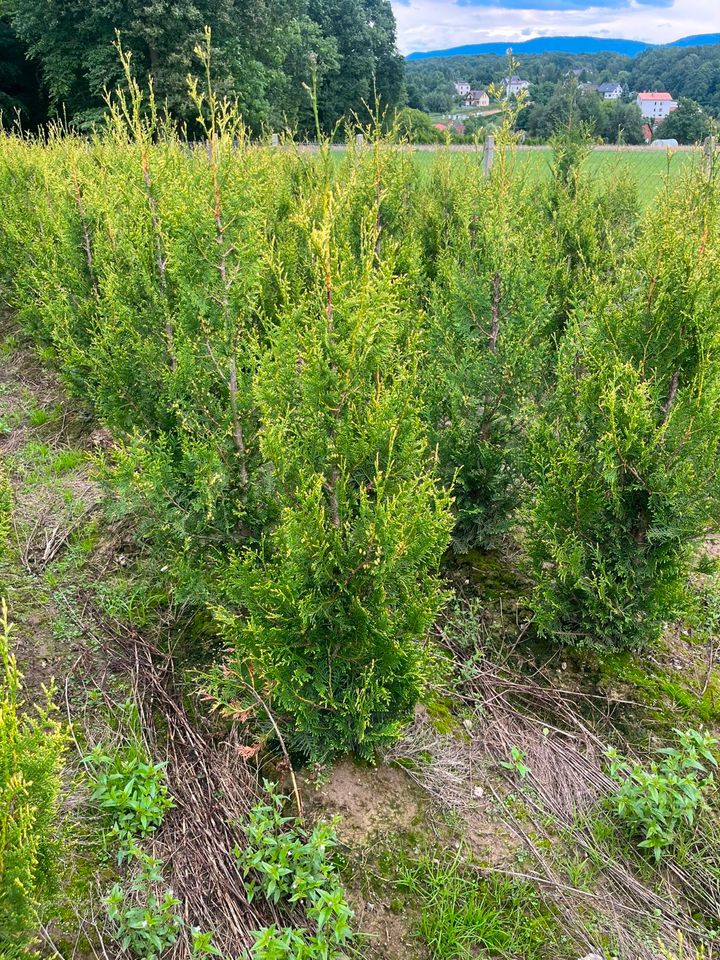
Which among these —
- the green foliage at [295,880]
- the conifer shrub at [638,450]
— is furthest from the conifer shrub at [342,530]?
the conifer shrub at [638,450]

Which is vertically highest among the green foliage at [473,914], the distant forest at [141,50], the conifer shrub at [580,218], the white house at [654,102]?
the white house at [654,102]

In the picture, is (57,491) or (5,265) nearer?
(57,491)

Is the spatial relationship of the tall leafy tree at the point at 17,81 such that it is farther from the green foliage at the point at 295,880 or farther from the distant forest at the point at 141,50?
the green foliage at the point at 295,880

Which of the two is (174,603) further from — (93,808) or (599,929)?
(599,929)

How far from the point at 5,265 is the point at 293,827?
8.24m

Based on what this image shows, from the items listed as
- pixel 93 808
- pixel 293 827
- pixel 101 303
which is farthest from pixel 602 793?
pixel 101 303

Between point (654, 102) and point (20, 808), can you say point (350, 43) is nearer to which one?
point (654, 102)

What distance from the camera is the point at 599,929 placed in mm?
2336

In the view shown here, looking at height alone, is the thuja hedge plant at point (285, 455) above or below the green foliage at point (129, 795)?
above

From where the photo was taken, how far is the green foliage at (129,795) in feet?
8.29

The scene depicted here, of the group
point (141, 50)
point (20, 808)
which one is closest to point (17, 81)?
point (141, 50)

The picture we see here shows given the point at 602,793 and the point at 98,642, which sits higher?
the point at 98,642

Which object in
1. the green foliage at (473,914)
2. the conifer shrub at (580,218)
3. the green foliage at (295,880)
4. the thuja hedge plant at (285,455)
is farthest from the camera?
the conifer shrub at (580,218)

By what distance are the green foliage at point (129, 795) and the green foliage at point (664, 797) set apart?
2026mm
